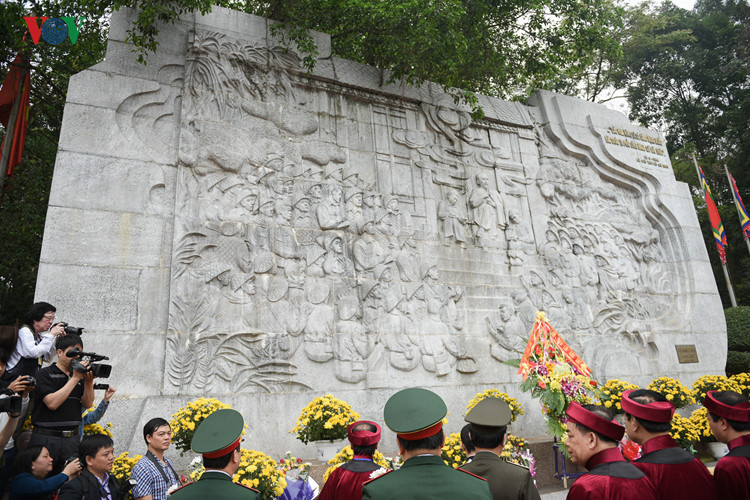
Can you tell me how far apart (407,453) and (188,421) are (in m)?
3.84

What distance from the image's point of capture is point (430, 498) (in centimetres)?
196

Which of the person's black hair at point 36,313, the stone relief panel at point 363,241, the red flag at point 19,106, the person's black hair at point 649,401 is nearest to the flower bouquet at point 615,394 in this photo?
the stone relief panel at point 363,241

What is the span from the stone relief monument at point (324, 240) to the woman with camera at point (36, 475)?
2.30 metres

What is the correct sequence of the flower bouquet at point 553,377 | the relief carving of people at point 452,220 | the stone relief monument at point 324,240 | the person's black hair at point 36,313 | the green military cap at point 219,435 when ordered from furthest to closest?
the relief carving of people at point 452,220 < the stone relief monument at point 324,240 < the flower bouquet at point 553,377 < the person's black hair at point 36,313 < the green military cap at point 219,435

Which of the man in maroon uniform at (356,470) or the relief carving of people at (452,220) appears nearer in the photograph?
the man in maroon uniform at (356,470)

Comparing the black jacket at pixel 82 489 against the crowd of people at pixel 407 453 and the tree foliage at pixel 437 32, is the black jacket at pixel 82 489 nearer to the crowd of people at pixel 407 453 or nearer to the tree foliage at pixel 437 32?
the crowd of people at pixel 407 453

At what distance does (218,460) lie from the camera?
2.43 m

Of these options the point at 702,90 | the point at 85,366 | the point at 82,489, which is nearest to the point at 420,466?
the point at 82,489

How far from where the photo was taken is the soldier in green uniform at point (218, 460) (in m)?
2.29

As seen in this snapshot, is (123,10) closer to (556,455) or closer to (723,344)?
A: (556,455)

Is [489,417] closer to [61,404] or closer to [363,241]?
[61,404]

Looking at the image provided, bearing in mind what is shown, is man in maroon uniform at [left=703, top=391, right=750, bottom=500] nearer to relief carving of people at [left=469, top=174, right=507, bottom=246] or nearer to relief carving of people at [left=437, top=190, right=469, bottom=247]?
relief carving of people at [left=437, top=190, right=469, bottom=247]

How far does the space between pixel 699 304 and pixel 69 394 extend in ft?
35.4

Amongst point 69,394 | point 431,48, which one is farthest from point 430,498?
point 431,48
